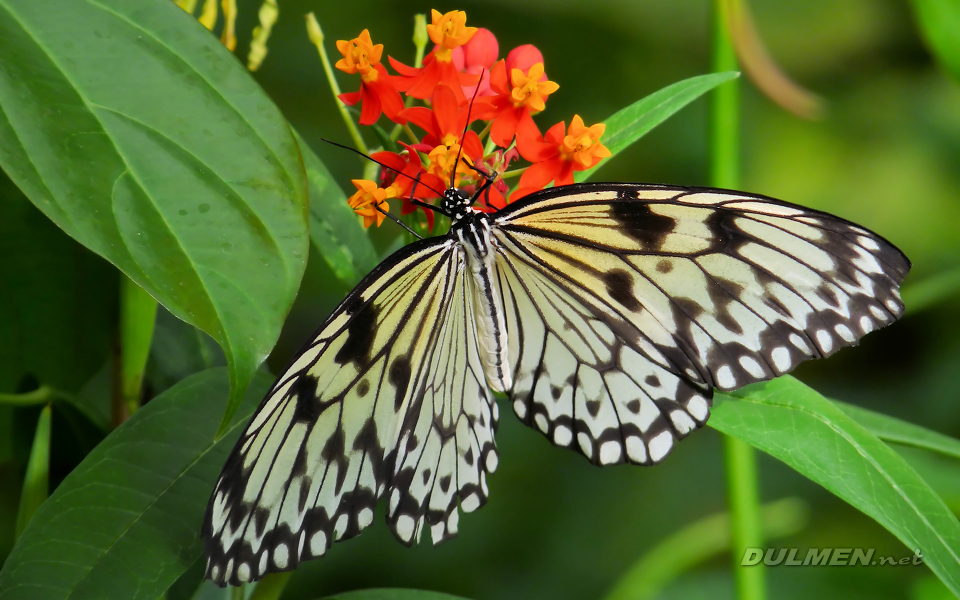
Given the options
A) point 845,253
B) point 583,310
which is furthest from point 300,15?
point 845,253

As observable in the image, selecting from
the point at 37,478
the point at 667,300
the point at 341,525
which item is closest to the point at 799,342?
the point at 667,300

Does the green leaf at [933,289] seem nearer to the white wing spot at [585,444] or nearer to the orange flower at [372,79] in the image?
the white wing spot at [585,444]

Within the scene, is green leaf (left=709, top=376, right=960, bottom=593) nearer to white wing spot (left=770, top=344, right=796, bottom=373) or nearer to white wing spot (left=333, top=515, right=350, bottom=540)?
white wing spot (left=770, top=344, right=796, bottom=373)

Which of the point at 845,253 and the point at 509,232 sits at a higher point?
the point at 509,232

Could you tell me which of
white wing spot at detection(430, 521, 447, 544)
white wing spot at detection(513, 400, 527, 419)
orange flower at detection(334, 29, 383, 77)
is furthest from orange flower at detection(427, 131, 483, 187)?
white wing spot at detection(430, 521, 447, 544)

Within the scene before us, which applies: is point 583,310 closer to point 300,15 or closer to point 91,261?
point 91,261

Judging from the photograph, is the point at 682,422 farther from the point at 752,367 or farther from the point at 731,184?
the point at 731,184
